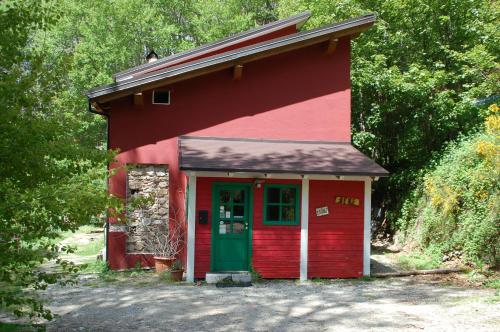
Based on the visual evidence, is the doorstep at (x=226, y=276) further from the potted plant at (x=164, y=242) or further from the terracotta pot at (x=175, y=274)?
the potted plant at (x=164, y=242)

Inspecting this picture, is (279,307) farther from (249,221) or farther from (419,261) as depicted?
(419,261)

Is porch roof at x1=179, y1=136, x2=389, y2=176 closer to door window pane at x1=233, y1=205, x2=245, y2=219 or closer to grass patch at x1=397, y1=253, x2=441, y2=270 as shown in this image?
door window pane at x1=233, y1=205, x2=245, y2=219

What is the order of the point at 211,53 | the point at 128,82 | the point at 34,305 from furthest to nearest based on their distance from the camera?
the point at 211,53 → the point at 128,82 → the point at 34,305

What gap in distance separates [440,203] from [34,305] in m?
9.79

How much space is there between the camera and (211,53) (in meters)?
14.7

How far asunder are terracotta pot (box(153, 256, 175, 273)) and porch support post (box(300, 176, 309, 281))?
2820 mm

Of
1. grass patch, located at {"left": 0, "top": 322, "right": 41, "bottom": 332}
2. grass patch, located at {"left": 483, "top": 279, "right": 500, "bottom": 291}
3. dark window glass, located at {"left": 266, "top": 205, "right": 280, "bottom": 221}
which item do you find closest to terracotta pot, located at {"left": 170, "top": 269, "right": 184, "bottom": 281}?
dark window glass, located at {"left": 266, "top": 205, "right": 280, "bottom": 221}

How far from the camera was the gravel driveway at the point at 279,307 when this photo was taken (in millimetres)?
6789

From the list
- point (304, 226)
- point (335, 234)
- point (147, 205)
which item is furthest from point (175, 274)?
point (335, 234)

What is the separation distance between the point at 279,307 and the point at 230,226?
117 inches

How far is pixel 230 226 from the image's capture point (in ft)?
34.9

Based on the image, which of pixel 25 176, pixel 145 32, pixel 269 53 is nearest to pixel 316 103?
pixel 269 53

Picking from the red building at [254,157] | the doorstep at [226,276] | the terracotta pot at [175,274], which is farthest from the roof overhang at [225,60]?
the doorstep at [226,276]

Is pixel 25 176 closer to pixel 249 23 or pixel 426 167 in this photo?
pixel 426 167
